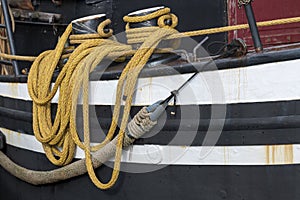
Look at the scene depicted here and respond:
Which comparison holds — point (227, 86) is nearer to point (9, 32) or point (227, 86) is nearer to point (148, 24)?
point (148, 24)

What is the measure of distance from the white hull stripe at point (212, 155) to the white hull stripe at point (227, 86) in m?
0.25

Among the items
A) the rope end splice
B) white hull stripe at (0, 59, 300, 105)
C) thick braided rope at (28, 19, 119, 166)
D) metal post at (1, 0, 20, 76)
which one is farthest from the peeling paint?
metal post at (1, 0, 20, 76)

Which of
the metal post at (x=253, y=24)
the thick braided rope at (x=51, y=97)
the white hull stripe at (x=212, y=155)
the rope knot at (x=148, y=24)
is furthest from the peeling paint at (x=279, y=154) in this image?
the thick braided rope at (x=51, y=97)

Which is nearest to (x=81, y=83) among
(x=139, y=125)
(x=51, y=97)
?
(x=51, y=97)

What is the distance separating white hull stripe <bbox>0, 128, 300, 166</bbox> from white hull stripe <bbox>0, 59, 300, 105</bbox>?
25 cm

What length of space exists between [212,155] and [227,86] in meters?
0.38

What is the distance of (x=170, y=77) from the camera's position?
2361 millimetres

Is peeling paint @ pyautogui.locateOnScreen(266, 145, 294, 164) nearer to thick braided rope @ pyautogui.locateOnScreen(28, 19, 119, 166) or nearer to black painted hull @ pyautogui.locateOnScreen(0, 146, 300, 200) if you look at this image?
black painted hull @ pyautogui.locateOnScreen(0, 146, 300, 200)

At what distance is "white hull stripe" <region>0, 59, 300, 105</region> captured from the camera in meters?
2.07

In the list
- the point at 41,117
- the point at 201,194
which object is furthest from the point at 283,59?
the point at 41,117

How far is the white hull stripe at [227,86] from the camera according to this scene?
2.07m

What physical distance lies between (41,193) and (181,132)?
1364 mm

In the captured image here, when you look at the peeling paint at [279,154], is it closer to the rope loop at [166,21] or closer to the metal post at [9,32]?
the rope loop at [166,21]

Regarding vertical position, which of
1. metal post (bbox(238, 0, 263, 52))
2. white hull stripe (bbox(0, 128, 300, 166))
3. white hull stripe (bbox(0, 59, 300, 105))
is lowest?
white hull stripe (bbox(0, 128, 300, 166))
